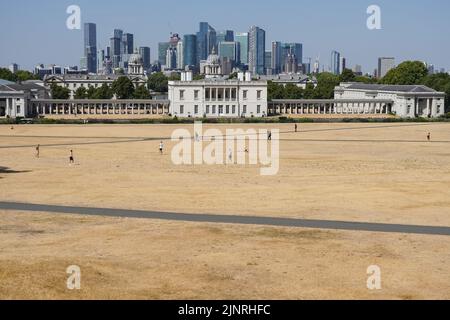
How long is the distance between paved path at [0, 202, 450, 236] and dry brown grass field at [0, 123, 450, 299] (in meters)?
0.80

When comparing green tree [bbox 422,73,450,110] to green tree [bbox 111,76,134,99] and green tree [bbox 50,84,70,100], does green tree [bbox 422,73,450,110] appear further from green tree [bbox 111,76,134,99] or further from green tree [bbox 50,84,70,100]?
green tree [bbox 50,84,70,100]

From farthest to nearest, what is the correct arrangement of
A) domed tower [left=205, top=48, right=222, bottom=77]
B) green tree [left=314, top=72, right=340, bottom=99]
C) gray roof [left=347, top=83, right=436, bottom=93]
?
domed tower [left=205, top=48, right=222, bottom=77]
green tree [left=314, top=72, right=340, bottom=99]
gray roof [left=347, top=83, right=436, bottom=93]

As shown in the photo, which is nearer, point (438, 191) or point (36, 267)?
point (36, 267)

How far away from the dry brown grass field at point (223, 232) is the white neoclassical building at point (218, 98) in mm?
80189

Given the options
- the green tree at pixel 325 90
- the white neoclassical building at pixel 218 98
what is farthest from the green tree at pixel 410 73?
the white neoclassical building at pixel 218 98

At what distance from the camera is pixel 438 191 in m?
40.7

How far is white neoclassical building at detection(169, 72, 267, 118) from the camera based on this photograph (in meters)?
140

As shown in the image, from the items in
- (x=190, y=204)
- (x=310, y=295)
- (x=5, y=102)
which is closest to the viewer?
(x=310, y=295)

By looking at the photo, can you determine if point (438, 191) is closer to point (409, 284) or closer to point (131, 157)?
point (409, 284)

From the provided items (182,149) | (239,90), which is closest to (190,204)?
→ (182,149)

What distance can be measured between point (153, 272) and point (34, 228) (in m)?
8.99

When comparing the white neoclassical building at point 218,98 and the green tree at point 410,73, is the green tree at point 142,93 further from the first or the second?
the green tree at point 410,73

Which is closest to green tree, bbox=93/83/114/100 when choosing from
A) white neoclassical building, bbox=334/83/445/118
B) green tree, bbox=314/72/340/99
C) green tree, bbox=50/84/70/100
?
green tree, bbox=50/84/70/100
